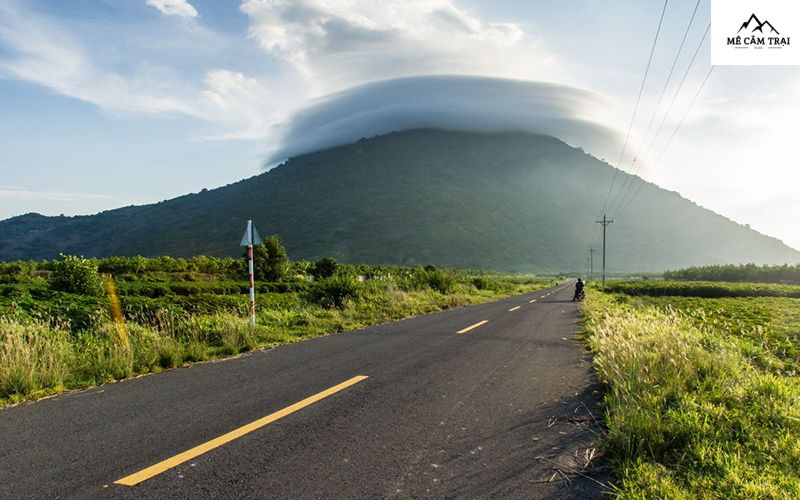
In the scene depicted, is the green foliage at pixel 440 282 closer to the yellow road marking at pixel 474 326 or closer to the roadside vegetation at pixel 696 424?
the yellow road marking at pixel 474 326

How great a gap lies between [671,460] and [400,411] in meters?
2.76

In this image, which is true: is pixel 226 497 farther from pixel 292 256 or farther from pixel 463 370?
pixel 292 256

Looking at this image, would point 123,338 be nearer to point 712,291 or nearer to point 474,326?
point 474,326

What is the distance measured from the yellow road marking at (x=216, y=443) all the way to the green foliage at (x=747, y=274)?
97.2 metres

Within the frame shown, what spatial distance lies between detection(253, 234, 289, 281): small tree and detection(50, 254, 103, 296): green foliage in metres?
27.0

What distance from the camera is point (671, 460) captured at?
12.7 feet

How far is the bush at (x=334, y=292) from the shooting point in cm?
1817

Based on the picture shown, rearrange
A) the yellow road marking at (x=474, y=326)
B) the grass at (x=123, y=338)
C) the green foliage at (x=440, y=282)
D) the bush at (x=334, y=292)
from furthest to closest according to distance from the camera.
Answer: the green foliage at (x=440, y=282) < the bush at (x=334, y=292) < the yellow road marking at (x=474, y=326) < the grass at (x=123, y=338)

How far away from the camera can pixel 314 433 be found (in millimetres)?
4570

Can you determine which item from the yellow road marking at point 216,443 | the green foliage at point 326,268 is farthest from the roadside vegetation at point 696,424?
the green foliage at point 326,268

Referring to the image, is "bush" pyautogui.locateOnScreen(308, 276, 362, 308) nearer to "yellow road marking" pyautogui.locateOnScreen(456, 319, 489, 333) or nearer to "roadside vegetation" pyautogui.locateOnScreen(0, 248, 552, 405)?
"roadside vegetation" pyautogui.locateOnScreen(0, 248, 552, 405)

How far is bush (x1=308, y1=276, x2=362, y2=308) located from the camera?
18175 mm

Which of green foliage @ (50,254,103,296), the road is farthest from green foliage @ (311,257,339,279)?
the road

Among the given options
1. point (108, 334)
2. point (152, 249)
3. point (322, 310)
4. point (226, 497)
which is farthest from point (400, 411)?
point (152, 249)
